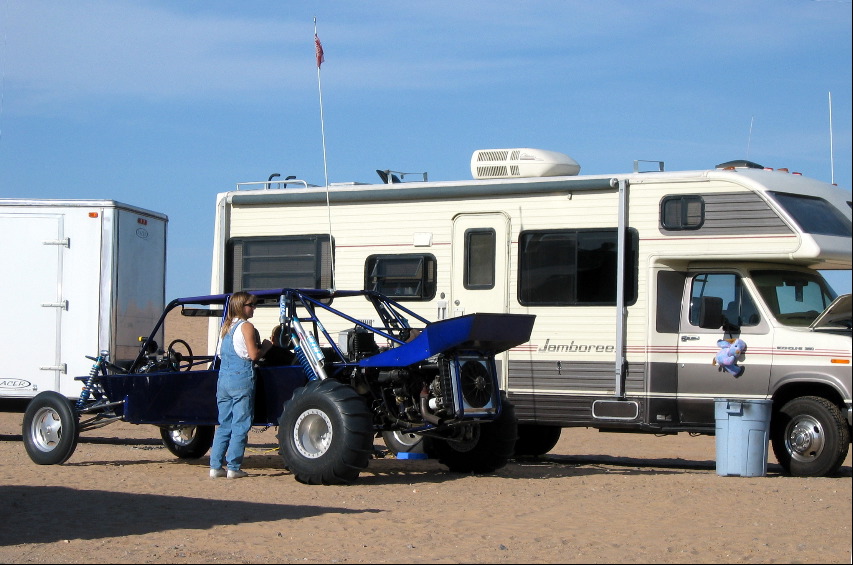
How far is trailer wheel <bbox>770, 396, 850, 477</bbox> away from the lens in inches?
462

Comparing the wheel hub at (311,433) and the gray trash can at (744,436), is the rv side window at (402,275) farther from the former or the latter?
the gray trash can at (744,436)

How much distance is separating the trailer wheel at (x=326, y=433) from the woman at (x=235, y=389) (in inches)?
16.5

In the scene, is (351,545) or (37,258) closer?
(351,545)

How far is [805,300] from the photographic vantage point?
40.0ft

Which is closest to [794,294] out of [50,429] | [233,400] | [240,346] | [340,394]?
[340,394]

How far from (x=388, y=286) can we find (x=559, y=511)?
5256 millimetres

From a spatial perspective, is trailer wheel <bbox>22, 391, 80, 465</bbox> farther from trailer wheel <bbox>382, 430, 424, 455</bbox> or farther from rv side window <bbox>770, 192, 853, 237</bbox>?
rv side window <bbox>770, 192, 853, 237</bbox>

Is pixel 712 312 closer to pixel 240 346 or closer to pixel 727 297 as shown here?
pixel 727 297

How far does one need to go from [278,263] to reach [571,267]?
357 centimetres

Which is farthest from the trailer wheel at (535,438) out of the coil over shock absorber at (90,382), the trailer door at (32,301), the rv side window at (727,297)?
the trailer door at (32,301)

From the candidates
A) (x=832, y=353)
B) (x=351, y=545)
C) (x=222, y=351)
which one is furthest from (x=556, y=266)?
(x=351, y=545)

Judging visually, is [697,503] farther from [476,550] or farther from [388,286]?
[388,286]

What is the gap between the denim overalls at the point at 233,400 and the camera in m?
11.0

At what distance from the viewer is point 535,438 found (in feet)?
47.7
